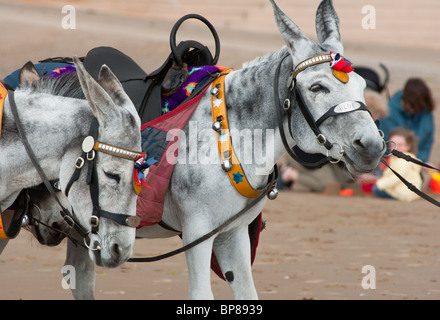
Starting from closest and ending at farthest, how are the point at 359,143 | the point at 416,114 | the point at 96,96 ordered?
the point at 96,96 < the point at 359,143 < the point at 416,114

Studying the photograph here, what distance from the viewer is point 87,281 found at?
5570 millimetres

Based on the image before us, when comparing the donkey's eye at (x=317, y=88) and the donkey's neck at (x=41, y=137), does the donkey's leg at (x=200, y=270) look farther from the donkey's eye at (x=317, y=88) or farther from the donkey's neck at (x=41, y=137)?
the donkey's eye at (x=317, y=88)

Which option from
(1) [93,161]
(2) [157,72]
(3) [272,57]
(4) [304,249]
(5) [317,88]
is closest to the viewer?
(1) [93,161]

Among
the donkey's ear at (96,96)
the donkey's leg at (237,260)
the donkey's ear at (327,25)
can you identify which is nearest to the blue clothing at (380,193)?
the donkey's leg at (237,260)

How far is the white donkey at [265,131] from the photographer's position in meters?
4.13

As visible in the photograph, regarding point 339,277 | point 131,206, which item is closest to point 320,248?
point 339,277

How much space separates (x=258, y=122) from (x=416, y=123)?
8324mm

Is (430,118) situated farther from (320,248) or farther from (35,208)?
(35,208)

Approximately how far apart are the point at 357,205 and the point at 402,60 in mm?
12232

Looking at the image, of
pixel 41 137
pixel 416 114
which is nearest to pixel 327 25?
pixel 41 137

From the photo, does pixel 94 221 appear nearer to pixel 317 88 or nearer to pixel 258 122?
pixel 258 122

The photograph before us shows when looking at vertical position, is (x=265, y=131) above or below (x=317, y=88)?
below

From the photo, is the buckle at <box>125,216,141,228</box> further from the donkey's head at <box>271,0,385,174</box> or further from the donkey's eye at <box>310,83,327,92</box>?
the donkey's eye at <box>310,83,327,92</box>

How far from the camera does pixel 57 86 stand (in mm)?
4152
